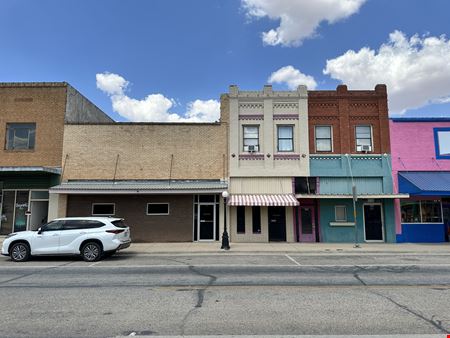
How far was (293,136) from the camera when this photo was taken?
2091 cm

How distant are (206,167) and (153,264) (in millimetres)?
8961

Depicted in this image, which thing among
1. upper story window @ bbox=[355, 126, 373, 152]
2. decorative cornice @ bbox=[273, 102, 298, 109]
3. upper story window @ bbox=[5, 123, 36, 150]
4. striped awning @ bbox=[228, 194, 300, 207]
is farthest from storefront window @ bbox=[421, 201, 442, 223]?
upper story window @ bbox=[5, 123, 36, 150]

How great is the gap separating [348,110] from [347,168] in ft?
11.6

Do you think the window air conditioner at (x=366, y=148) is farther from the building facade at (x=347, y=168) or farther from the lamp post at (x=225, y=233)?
the lamp post at (x=225, y=233)

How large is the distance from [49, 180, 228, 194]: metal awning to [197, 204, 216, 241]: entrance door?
1513 millimetres

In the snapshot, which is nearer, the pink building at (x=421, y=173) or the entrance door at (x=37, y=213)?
the pink building at (x=421, y=173)

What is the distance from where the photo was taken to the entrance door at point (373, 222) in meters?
20.0

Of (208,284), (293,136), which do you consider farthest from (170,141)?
(208,284)

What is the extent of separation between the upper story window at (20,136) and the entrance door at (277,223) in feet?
48.4

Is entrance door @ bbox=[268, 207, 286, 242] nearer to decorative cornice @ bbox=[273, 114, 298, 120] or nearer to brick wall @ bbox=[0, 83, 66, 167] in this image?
decorative cornice @ bbox=[273, 114, 298, 120]

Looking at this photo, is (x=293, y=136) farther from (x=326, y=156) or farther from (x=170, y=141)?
(x=170, y=141)

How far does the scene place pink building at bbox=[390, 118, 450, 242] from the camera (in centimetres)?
1980

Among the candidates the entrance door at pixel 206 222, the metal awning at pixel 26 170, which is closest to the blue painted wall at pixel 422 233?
the entrance door at pixel 206 222

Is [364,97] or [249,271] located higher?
[364,97]
